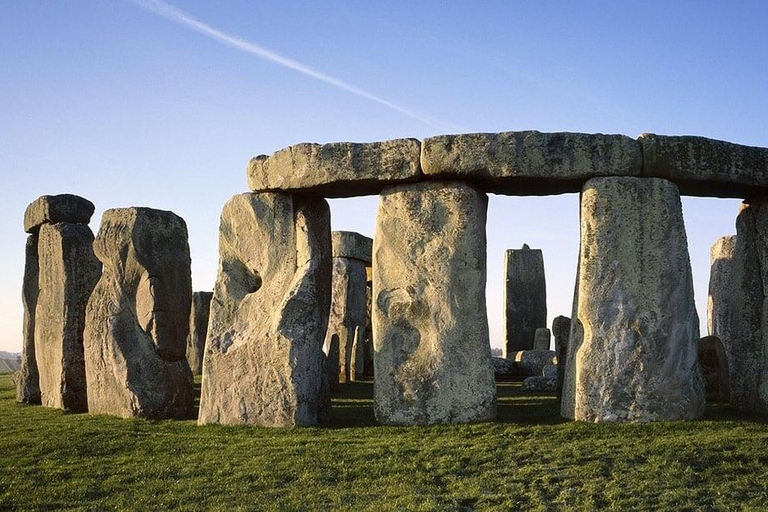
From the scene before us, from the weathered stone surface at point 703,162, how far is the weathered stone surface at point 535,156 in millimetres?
214

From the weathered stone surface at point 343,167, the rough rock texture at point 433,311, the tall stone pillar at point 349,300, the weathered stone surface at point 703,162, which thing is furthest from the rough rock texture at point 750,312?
the tall stone pillar at point 349,300

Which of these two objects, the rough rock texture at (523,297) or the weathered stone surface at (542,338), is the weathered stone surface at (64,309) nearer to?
the weathered stone surface at (542,338)

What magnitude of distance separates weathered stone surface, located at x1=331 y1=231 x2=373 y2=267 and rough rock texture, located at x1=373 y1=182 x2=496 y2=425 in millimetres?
7772

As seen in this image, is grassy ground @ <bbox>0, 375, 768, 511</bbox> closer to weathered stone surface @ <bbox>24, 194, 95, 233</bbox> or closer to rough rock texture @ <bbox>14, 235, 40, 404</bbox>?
weathered stone surface @ <bbox>24, 194, 95, 233</bbox>

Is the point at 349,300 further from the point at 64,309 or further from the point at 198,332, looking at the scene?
the point at 64,309

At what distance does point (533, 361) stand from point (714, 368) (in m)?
5.20

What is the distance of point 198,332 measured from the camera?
19031 mm

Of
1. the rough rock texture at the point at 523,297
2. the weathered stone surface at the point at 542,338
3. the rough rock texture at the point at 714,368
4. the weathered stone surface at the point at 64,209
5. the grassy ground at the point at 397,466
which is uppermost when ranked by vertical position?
the weathered stone surface at the point at 64,209

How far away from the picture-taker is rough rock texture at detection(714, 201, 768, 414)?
1105 centimetres

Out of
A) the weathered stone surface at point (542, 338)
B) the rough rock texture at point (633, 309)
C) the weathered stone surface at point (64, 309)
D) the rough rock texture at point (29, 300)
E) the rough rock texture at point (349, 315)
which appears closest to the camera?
the rough rock texture at point (633, 309)

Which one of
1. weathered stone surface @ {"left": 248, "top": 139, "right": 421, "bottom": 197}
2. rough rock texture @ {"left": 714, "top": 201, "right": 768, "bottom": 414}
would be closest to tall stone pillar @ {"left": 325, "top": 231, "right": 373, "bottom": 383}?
weathered stone surface @ {"left": 248, "top": 139, "right": 421, "bottom": 197}

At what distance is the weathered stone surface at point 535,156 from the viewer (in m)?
9.83

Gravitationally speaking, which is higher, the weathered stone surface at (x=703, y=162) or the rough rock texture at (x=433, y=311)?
the weathered stone surface at (x=703, y=162)

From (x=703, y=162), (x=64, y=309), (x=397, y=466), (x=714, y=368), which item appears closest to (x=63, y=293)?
(x=64, y=309)
